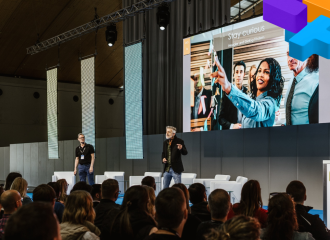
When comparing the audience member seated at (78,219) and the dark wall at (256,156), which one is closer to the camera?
the audience member seated at (78,219)

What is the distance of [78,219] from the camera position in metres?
2.03

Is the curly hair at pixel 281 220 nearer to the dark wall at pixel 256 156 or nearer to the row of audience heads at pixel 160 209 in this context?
the row of audience heads at pixel 160 209

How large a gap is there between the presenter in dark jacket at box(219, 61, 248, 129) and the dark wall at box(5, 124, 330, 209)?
0.19 meters

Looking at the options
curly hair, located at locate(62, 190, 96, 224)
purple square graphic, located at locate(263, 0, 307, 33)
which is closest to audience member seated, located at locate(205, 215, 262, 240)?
curly hair, located at locate(62, 190, 96, 224)

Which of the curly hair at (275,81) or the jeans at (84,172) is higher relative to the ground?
the curly hair at (275,81)

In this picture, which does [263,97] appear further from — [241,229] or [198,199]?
[241,229]


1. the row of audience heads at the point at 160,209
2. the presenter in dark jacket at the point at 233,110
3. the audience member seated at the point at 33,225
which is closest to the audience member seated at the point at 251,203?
the row of audience heads at the point at 160,209

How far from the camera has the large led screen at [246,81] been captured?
666cm

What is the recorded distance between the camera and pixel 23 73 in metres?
15.4

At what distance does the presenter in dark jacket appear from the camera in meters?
7.69

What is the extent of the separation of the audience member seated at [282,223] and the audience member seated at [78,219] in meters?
0.94

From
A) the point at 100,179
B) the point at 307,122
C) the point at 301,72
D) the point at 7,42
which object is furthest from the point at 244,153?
the point at 7,42

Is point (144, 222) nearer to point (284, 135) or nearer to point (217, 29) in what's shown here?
point (284, 135)

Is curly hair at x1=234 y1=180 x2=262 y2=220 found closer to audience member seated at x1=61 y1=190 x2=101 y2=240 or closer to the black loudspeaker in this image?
audience member seated at x1=61 y1=190 x2=101 y2=240
